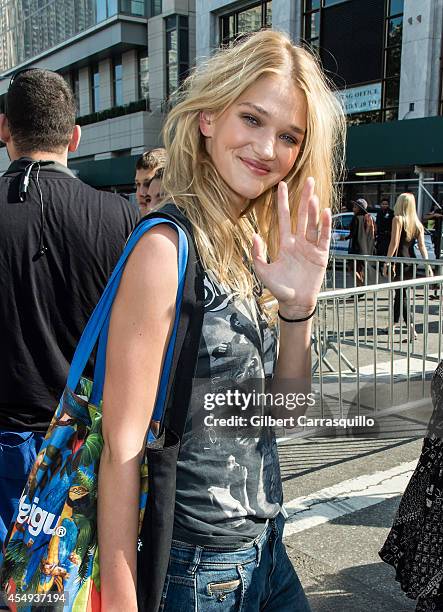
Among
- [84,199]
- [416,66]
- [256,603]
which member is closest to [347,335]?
[84,199]

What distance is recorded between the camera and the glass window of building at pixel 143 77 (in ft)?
111

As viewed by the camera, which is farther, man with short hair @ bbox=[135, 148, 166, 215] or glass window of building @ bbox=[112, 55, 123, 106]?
glass window of building @ bbox=[112, 55, 123, 106]

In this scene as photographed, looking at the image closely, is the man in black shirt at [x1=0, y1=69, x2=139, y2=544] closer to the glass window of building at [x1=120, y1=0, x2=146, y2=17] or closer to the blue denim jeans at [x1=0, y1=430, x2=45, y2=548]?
the blue denim jeans at [x1=0, y1=430, x2=45, y2=548]

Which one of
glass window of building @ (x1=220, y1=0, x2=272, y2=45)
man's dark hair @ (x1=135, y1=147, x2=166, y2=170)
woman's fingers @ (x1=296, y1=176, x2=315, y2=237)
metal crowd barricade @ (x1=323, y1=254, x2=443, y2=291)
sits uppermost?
glass window of building @ (x1=220, y1=0, x2=272, y2=45)

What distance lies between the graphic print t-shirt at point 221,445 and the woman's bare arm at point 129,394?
0.14 m

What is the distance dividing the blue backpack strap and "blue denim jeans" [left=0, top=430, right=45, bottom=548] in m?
0.93

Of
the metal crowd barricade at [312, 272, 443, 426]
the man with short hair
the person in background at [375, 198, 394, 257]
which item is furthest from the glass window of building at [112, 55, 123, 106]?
the man with short hair

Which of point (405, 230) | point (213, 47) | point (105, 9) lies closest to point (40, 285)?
point (405, 230)

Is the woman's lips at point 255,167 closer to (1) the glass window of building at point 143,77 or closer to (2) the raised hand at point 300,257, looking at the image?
(2) the raised hand at point 300,257

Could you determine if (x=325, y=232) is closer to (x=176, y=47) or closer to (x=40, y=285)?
(x=40, y=285)

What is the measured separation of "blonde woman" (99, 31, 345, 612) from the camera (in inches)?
52.1

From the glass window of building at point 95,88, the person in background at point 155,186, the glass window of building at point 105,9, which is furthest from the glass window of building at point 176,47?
the person in background at point 155,186

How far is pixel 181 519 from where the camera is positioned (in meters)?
1.46

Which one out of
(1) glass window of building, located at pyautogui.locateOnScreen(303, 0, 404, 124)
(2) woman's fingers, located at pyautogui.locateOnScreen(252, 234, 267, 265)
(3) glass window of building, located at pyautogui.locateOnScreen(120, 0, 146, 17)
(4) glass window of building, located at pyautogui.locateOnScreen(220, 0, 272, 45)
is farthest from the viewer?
(3) glass window of building, located at pyautogui.locateOnScreen(120, 0, 146, 17)
